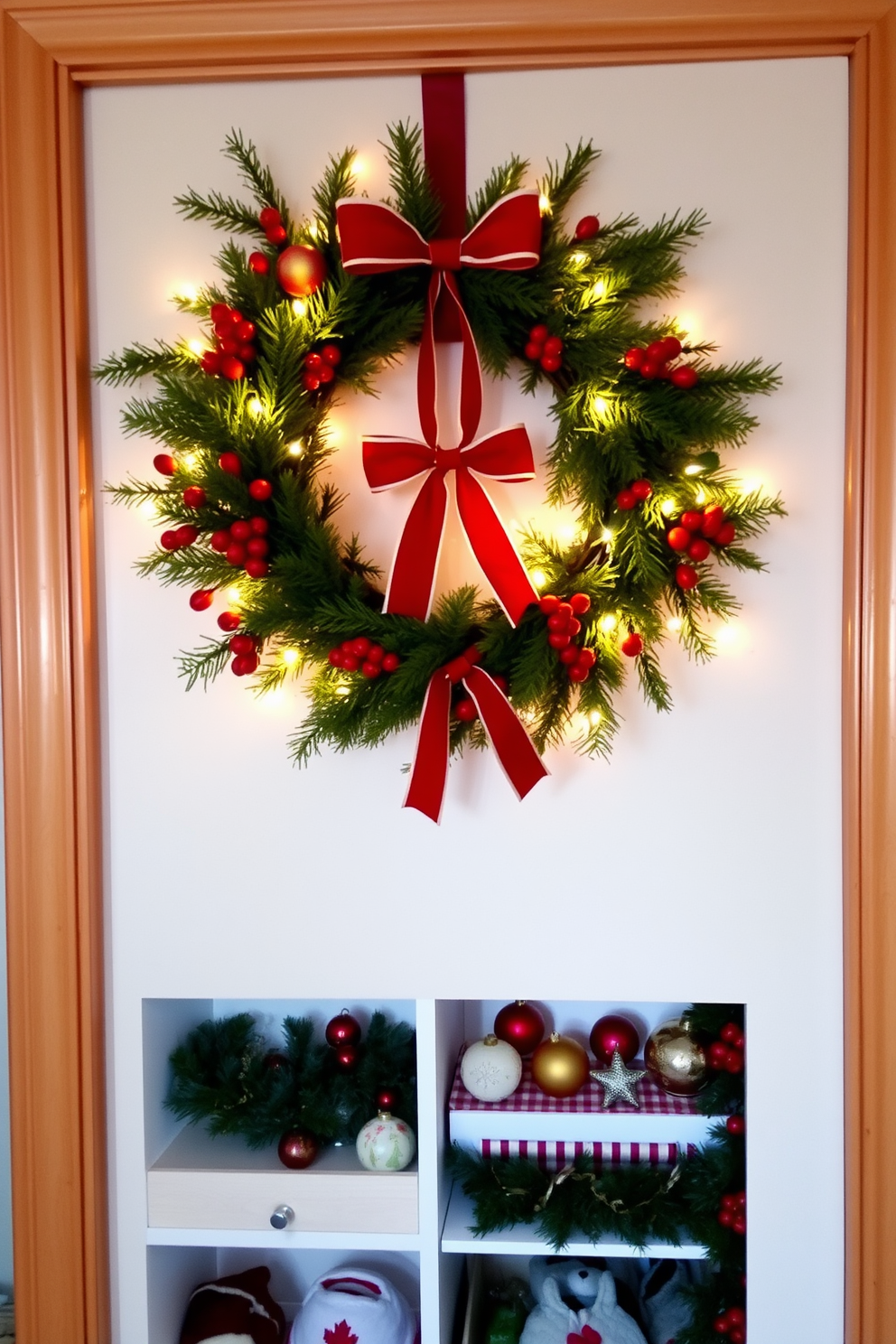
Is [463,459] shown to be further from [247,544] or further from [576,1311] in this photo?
[576,1311]

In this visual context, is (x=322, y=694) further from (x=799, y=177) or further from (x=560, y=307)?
(x=799, y=177)

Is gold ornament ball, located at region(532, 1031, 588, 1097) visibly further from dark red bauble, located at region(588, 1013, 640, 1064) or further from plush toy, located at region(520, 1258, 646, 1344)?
plush toy, located at region(520, 1258, 646, 1344)

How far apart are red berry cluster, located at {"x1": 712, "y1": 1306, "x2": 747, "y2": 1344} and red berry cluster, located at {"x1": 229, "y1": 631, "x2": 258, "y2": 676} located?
3.41ft

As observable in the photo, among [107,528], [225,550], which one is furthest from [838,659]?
[107,528]

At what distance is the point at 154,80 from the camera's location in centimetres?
133

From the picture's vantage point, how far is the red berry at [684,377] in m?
1.21

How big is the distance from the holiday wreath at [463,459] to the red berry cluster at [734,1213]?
0.62 meters

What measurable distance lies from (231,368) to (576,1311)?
1.34 metres

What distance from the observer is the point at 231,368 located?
1.25 m

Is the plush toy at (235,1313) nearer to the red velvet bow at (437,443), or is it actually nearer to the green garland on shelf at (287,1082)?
the green garland on shelf at (287,1082)

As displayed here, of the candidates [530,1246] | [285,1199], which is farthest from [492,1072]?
[285,1199]

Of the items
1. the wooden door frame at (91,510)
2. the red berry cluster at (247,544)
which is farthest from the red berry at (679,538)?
the red berry cluster at (247,544)

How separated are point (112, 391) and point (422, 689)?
22.8 inches

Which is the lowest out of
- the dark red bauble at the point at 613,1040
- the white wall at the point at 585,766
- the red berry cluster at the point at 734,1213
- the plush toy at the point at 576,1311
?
the plush toy at the point at 576,1311
